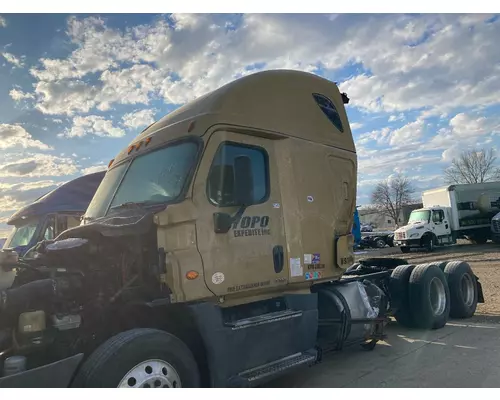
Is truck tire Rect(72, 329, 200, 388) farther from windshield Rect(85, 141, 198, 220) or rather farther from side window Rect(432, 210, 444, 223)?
side window Rect(432, 210, 444, 223)

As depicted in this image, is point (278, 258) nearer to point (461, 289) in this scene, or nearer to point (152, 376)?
point (152, 376)

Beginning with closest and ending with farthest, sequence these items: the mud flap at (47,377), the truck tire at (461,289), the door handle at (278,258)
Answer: the mud flap at (47,377) → the door handle at (278,258) → the truck tire at (461,289)

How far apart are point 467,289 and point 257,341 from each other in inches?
223

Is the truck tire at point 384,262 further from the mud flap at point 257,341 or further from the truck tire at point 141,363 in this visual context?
the truck tire at point 141,363

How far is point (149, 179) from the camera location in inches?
185

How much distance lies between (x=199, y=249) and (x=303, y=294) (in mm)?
1668

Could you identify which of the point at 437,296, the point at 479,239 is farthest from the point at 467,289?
the point at 479,239

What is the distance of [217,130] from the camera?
4.58 meters

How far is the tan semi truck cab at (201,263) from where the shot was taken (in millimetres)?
3637

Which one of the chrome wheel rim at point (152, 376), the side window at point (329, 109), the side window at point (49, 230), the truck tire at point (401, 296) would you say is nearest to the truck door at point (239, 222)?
the chrome wheel rim at point (152, 376)

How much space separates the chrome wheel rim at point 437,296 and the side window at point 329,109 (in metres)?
3.38

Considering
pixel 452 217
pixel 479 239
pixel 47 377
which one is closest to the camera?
pixel 47 377

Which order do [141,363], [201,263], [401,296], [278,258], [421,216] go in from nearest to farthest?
[141,363]
[201,263]
[278,258]
[401,296]
[421,216]

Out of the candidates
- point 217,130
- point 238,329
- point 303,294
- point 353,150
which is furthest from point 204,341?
point 353,150
